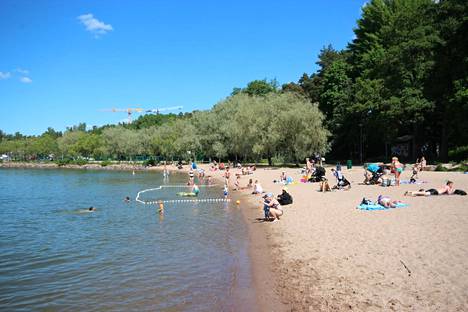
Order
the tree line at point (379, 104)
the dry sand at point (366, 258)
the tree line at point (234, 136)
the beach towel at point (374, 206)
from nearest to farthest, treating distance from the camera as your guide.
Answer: the dry sand at point (366, 258)
the beach towel at point (374, 206)
the tree line at point (379, 104)
the tree line at point (234, 136)

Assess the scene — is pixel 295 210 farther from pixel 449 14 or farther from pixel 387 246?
pixel 449 14

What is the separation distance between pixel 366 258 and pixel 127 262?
6834mm

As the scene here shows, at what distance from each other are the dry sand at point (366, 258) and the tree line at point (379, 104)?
27.1 meters

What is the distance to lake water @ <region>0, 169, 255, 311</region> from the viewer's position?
9094mm

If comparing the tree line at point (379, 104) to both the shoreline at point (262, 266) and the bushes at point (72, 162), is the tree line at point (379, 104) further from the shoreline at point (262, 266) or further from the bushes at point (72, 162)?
the bushes at point (72, 162)

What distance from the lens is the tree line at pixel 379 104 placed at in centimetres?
4147

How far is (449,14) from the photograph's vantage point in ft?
136

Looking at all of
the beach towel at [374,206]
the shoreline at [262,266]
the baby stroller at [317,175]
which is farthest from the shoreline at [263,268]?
the baby stroller at [317,175]

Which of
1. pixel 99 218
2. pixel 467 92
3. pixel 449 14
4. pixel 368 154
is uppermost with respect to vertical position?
pixel 449 14

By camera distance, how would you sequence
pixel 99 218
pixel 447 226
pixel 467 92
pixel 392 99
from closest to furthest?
1. pixel 447 226
2. pixel 99 218
3. pixel 467 92
4. pixel 392 99

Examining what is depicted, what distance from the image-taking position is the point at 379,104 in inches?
1860

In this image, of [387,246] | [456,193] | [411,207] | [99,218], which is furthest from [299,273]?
[99,218]

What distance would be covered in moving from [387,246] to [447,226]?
9.28 feet

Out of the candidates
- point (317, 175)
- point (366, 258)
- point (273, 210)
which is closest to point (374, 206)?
point (273, 210)
